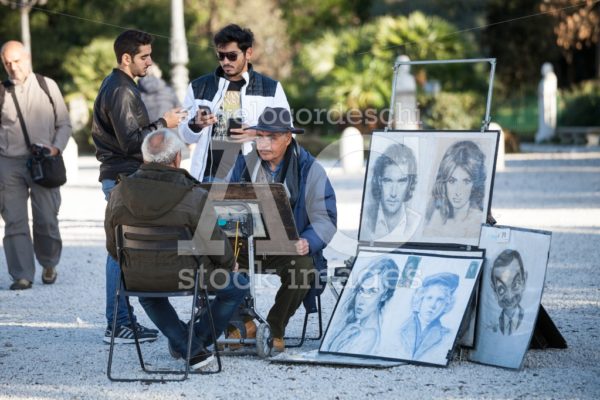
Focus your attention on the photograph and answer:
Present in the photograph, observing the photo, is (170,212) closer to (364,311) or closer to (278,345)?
(278,345)

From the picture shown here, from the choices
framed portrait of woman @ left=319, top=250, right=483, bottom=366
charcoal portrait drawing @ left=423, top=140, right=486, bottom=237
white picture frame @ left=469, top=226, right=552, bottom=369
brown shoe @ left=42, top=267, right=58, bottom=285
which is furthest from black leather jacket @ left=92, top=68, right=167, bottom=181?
brown shoe @ left=42, top=267, right=58, bottom=285

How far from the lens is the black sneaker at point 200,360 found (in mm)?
6207

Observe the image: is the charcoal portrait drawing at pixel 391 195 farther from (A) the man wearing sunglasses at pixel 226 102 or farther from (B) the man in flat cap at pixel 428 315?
(A) the man wearing sunglasses at pixel 226 102

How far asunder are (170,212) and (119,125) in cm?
148

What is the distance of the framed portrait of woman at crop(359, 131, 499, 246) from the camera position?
22.5ft

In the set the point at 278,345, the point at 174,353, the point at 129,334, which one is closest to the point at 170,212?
the point at 174,353

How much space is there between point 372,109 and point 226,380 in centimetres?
2508

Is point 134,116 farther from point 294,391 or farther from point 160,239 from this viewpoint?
point 294,391

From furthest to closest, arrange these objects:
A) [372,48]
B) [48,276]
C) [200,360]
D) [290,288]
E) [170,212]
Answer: [372,48]
[48,276]
[290,288]
[200,360]
[170,212]

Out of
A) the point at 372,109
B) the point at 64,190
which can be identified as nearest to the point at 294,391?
the point at 64,190

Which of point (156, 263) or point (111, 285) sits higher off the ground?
point (156, 263)

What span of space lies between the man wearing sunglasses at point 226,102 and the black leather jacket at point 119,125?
326 mm

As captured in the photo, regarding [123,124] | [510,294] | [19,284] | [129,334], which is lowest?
[19,284]

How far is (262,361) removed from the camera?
650cm
